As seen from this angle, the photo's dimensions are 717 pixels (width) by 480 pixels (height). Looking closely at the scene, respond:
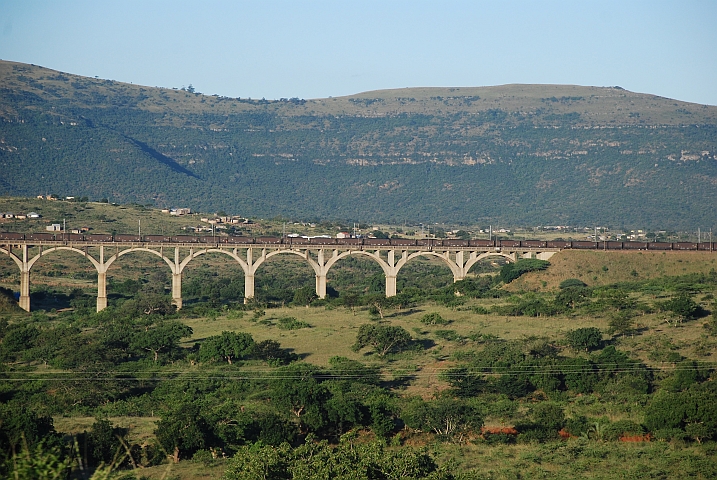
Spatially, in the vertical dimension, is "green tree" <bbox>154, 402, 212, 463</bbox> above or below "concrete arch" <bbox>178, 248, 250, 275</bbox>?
below

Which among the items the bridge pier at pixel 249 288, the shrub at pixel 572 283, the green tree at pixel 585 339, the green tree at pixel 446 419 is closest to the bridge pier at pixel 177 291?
the bridge pier at pixel 249 288

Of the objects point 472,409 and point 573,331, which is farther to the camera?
point 573,331

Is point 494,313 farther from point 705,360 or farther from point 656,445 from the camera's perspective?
point 656,445

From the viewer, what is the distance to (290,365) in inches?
2019

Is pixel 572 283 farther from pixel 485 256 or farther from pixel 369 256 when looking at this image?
pixel 369 256

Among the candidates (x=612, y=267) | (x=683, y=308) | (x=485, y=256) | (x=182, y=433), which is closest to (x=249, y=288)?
→ (x=485, y=256)

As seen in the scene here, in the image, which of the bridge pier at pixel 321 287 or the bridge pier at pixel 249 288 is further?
the bridge pier at pixel 321 287

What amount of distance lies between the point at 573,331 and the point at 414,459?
26155mm

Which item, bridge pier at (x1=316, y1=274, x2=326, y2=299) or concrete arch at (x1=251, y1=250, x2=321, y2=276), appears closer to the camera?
bridge pier at (x1=316, y1=274, x2=326, y2=299)

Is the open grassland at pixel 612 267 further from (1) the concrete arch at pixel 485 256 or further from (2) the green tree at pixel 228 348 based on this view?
(2) the green tree at pixel 228 348

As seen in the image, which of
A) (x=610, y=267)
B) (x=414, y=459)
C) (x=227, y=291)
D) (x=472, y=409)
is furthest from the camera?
(x=227, y=291)

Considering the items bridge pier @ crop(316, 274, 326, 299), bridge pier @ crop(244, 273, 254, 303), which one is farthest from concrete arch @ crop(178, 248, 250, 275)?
bridge pier @ crop(316, 274, 326, 299)

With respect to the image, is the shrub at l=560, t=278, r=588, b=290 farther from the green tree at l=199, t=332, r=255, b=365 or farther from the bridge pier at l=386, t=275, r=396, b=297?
the green tree at l=199, t=332, r=255, b=365

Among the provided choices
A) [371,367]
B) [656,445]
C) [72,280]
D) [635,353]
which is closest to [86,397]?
[371,367]
